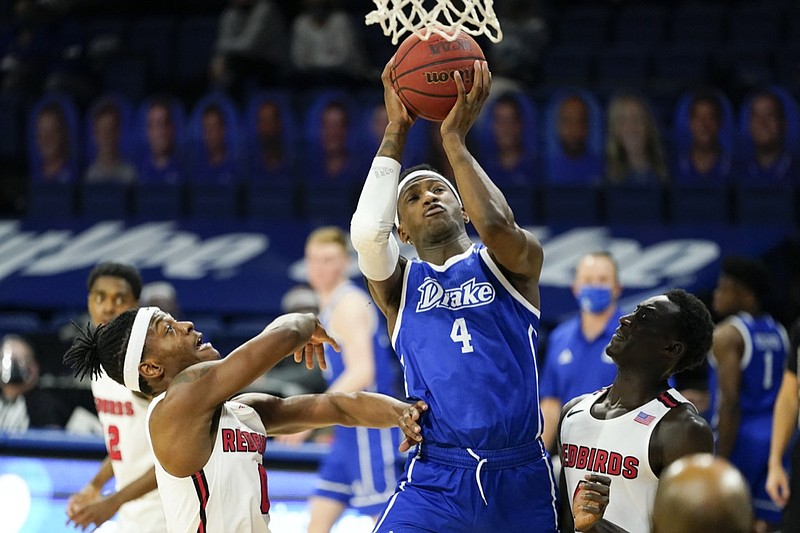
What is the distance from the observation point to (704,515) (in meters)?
1.86

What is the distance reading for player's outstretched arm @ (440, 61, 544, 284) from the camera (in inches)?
142

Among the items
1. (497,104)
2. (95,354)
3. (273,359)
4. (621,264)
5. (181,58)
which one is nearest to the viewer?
(273,359)

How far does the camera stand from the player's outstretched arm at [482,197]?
3619 millimetres

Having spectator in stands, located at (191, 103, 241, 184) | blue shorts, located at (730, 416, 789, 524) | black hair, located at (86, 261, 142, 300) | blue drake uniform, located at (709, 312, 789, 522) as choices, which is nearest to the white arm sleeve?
black hair, located at (86, 261, 142, 300)

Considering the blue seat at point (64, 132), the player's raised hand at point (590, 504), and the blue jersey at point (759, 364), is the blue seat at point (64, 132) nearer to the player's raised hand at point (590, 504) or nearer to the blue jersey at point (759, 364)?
the blue jersey at point (759, 364)

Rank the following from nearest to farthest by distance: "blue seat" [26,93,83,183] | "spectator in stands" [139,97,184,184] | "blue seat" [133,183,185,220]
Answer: "blue seat" [133,183,185,220] → "spectator in stands" [139,97,184,184] → "blue seat" [26,93,83,183]

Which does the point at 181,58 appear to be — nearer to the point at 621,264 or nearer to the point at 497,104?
the point at 497,104

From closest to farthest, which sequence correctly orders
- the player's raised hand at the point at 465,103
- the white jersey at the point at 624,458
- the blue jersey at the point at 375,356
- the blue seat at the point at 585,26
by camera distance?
1. the white jersey at the point at 624,458
2. the player's raised hand at the point at 465,103
3. the blue jersey at the point at 375,356
4. the blue seat at the point at 585,26

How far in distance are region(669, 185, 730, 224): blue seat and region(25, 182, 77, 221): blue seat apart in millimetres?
5142

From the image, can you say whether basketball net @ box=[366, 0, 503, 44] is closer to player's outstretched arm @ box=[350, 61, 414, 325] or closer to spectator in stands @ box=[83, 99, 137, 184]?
player's outstretched arm @ box=[350, 61, 414, 325]

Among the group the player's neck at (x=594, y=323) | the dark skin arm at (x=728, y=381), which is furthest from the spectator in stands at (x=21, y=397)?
the dark skin arm at (x=728, y=381)

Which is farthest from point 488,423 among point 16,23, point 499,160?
point 16,23

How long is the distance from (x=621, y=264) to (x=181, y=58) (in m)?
5.63

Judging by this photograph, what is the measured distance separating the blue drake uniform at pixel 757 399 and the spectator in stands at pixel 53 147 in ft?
20.9
